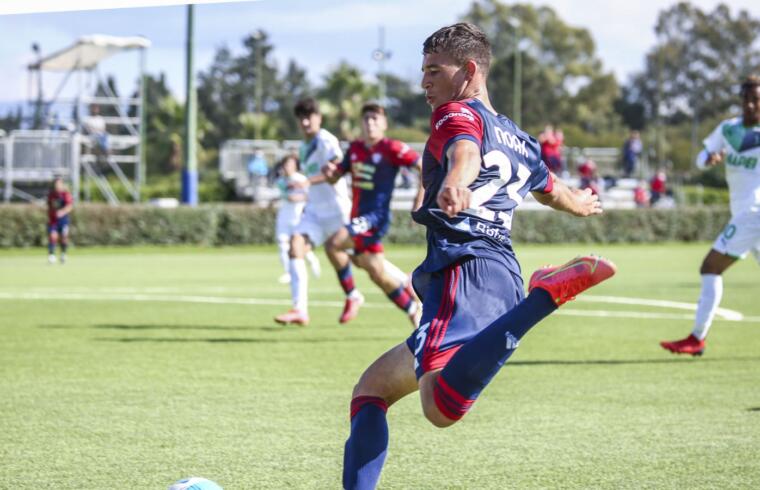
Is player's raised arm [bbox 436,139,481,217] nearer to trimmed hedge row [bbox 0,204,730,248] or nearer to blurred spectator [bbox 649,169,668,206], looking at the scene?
trimmed hedge row [bbox 0,204,730,248]

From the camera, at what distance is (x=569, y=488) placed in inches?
209

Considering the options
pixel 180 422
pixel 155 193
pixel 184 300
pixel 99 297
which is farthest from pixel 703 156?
pixel 155 193

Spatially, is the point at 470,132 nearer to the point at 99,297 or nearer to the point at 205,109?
the point at 99,297

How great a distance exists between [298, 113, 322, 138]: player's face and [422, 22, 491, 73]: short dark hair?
809 cm

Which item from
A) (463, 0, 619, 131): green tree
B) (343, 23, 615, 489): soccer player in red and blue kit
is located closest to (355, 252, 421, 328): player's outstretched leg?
(343, 23, 615, 489): soccer player in red and blue kit

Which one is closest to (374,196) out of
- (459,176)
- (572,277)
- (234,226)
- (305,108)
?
(305,108)

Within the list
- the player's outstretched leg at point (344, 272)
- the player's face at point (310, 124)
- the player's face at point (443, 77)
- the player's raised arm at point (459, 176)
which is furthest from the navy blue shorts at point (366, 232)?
the player's raised arm at point (459, 176)

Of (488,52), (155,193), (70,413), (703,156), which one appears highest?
(488,52)

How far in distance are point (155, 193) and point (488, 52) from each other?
2034 inches

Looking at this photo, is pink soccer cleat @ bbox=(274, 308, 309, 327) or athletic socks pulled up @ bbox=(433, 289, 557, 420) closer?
athletic socks pulled up @ bbox=(433, 289, 557, 420)

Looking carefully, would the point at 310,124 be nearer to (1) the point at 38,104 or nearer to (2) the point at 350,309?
(2) the point at 350,309

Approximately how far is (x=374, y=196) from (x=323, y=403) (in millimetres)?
4537

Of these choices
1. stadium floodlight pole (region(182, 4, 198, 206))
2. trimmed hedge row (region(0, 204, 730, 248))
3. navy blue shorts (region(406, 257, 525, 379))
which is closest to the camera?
navy blue shorts (region(406, 257, 525, 379))

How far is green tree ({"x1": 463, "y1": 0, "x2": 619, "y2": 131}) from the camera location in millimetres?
101875
